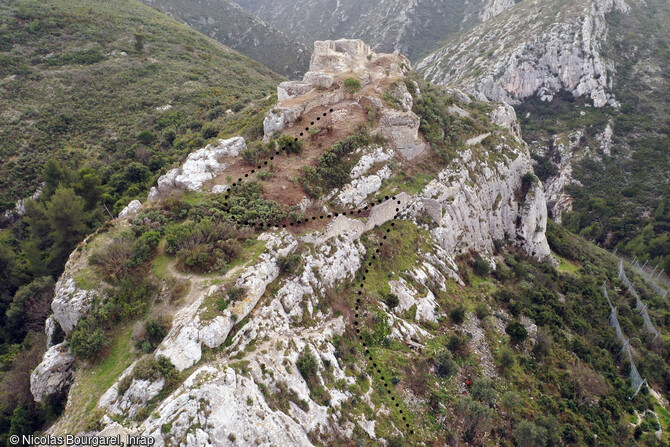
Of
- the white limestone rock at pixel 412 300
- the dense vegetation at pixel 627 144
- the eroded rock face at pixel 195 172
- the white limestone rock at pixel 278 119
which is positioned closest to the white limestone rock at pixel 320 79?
the white limestone rock at pixel 278 119

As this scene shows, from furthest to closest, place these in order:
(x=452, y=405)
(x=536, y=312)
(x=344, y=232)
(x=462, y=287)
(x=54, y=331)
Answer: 1. (x=536, y=312)
2. (x=462, y=287)
3. (x=344, y=232)
4. (x=452, y=405)
5. (x=54, y=331)

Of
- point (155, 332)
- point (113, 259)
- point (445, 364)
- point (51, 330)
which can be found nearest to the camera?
point (155, 332)

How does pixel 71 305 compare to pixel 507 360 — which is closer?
pixel 71 305

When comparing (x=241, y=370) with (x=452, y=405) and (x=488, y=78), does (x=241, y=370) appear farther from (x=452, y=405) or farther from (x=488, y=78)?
(x=488, y=78)

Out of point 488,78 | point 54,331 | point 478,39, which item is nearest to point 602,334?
point 54,331

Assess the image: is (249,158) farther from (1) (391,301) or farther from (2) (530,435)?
(2) (530,435)

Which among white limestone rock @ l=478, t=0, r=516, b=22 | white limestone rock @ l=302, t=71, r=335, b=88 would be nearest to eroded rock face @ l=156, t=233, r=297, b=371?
white limestone rock @ l=302, t=71, r=335, b=88

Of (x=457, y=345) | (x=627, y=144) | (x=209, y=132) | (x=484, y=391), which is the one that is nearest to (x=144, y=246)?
(x=457, y=345)
